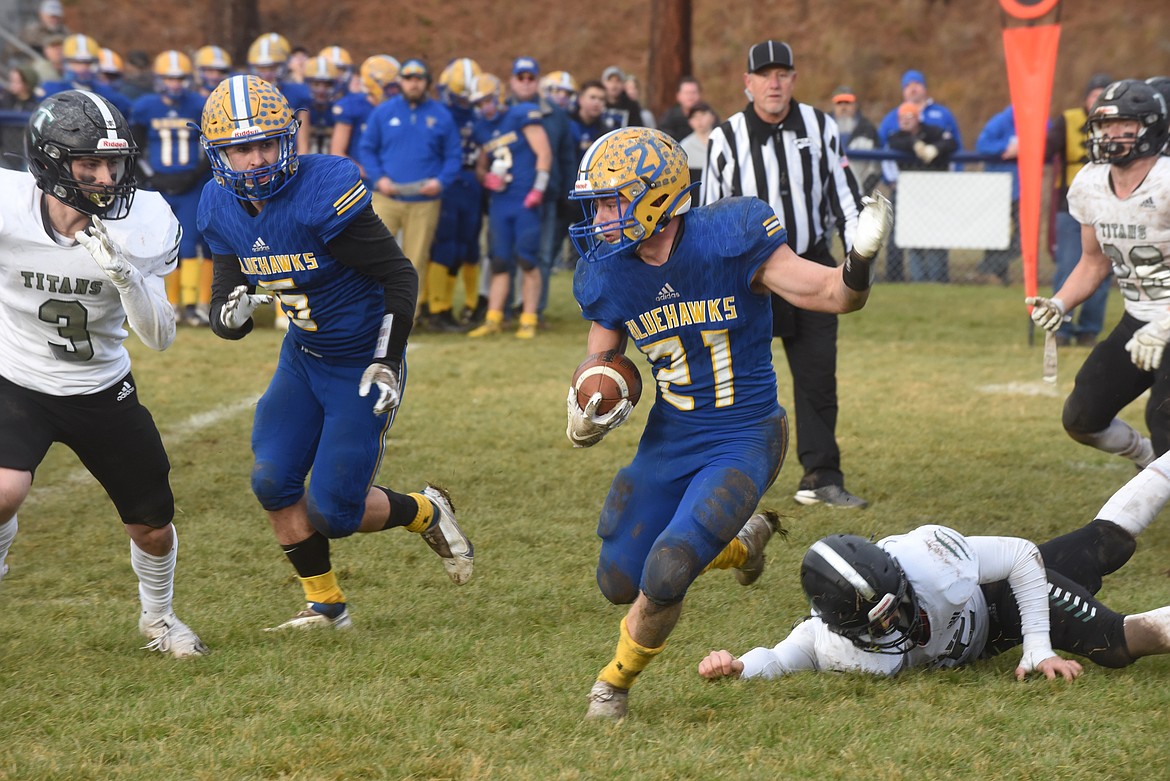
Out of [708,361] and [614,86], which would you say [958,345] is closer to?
[614,86]

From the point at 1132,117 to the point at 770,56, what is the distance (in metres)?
1.70

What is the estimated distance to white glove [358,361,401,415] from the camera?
4301 millimetres

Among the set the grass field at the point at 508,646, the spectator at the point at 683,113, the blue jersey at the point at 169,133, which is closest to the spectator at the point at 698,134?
the spectator at the point at 683,113

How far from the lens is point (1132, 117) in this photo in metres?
5.07

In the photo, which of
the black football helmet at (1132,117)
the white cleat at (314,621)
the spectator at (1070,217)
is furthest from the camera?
the spectator at (1070,217)

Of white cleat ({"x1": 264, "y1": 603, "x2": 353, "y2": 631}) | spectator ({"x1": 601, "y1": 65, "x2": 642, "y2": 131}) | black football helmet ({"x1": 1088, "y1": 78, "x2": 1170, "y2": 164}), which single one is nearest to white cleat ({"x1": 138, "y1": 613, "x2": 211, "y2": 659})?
white cleat ({"x1": 264, "y1": 603, "x2": 353, "y2": 631})

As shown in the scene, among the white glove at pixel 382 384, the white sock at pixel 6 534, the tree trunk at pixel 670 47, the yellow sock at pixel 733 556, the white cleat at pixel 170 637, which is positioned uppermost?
the tree trunk at pixel 670 47

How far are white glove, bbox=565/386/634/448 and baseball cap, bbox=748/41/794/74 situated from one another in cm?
276

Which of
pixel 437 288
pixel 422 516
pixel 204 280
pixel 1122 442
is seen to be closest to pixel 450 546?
pixel 422 516

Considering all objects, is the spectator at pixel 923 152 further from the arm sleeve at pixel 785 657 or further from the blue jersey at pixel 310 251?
the arm sleeve at pixel 785 657

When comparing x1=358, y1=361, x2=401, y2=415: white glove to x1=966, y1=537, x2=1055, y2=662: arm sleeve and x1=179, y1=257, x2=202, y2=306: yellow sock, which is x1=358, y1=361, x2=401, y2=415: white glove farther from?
x1=179, y1=257, x2=202, y2=306: yellow sock

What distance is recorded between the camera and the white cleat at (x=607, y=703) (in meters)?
3.74

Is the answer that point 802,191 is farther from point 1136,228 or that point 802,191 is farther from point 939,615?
point 939,615

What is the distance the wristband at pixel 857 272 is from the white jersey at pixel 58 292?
2057 mm
